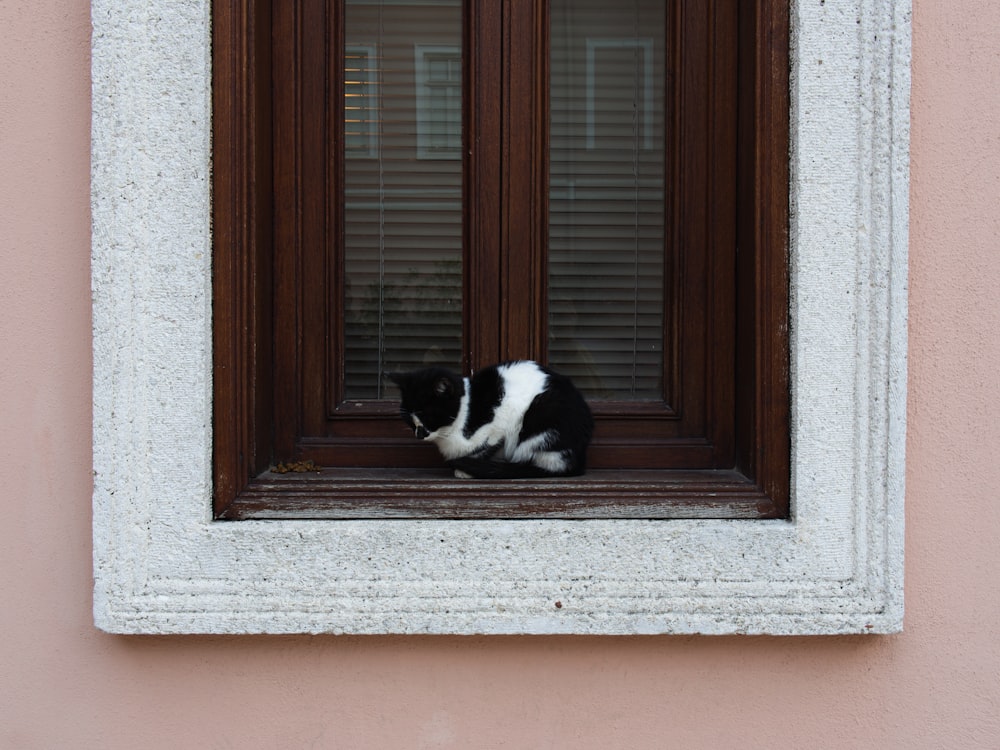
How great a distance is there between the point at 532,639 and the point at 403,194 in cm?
130

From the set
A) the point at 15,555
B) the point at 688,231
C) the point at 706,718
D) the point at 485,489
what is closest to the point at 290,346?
the point at 485,489

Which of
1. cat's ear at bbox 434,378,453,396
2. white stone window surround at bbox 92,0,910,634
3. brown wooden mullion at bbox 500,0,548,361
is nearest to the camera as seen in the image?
white stone window surround at bbox 92,0,910,634

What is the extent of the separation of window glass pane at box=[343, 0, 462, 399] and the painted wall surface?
28.1 inches

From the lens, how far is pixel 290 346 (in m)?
2.24

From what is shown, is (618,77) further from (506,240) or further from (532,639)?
(532,639)

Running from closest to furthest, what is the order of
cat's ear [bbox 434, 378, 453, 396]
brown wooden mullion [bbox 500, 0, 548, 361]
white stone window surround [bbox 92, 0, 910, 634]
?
white stone window surround [bbox 92, 0, 910, 634] → cat's ear [bbox 434, 378, 453, 396] → brown wooden mullion [bbox 500, 0, 548, 361]

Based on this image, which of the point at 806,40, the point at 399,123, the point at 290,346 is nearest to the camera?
the point at 806,40

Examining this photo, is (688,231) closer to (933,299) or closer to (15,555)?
(933,299)

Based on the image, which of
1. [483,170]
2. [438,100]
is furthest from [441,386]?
[438,100]

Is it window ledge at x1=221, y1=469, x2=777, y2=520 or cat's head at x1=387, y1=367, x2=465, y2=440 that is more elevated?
cat's head at x1=387, y1=367, x2=465, y2=440

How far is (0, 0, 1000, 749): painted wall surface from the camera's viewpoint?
2023mm

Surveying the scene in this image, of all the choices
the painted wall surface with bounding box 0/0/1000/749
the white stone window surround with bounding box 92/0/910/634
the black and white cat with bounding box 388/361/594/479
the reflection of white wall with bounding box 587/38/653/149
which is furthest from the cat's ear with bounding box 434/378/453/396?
the reflection of white wall with bounding box 587/38/653/149

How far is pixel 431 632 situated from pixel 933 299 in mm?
1491

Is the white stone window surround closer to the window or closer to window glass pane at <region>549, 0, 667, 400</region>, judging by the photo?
the window
